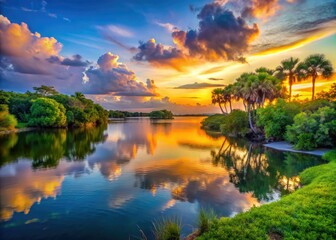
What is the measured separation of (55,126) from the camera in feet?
244

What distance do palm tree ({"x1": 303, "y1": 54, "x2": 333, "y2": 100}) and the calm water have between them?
2595 centimetres

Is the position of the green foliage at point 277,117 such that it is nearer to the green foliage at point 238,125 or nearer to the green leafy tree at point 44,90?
the green foliage at point 238,125

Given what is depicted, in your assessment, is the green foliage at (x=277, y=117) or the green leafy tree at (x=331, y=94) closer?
the green foliage at (x=277, y=117)

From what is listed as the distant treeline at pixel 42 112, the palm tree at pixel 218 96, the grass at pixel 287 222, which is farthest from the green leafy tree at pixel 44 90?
the grass at pixel 287 222

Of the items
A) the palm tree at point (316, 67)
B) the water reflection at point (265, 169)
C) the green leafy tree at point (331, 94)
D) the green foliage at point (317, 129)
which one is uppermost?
the palm tree at point (316, 67)

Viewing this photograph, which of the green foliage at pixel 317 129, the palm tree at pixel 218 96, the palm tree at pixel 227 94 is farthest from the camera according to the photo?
the palm tree at pixel 218 96

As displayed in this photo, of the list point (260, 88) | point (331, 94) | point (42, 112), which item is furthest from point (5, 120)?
point (331, 94)

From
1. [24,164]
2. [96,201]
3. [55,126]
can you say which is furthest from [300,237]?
[55,126]

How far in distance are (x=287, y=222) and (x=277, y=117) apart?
31.5 metres

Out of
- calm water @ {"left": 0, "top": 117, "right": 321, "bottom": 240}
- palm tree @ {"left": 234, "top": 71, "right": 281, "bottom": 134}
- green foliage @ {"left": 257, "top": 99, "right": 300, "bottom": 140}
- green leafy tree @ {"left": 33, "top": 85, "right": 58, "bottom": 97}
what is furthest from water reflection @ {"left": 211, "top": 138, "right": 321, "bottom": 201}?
green leafy tree @ {"left": 33, "top": 85, "right": 58, "bottom": 97}

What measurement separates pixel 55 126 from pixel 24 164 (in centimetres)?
5552

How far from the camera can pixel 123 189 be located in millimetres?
15805

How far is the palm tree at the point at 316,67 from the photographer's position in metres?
44.1

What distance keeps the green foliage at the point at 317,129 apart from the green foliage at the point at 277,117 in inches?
278
